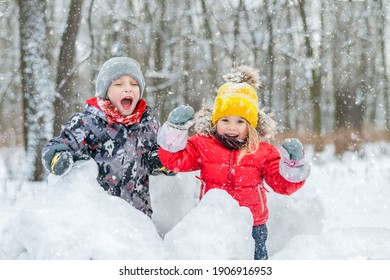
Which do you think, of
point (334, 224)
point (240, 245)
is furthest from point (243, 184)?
point (334, 224)

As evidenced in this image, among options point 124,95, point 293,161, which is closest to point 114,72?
point 124,95

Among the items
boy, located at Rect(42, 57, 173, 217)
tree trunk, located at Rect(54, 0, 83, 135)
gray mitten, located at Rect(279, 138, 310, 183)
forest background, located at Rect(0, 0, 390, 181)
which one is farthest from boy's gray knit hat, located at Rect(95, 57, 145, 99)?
forest background, located at Rect(0, 0, 390, 181)

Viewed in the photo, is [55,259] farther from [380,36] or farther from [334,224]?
[380,36]

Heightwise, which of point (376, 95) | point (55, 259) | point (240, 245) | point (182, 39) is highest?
point (240, 245)

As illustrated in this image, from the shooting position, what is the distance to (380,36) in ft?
44.6

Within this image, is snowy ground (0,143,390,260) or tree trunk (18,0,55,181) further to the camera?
tree trunk (18,0,55,181)

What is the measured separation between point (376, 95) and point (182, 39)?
8.82 meters

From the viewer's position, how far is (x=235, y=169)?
2650 millimetres

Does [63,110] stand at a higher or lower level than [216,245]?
lower

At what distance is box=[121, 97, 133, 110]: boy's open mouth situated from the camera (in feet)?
8.90

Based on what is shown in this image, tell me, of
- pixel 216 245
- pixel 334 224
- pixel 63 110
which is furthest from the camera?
pixel 63 110

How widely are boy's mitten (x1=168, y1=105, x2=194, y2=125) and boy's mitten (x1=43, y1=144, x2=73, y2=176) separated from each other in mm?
516

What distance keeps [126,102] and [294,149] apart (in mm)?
951

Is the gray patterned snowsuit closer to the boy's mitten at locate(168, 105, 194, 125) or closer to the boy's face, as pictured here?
the boy's face
